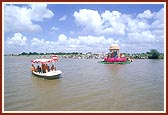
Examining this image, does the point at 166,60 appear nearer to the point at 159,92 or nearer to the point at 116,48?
the point at 159,92

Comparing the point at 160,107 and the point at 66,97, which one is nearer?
the point at 160,107

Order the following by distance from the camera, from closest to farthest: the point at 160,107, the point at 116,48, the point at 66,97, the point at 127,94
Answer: the point at 160,107
the point at 66,97
the point at 127,94
the point at 116,48

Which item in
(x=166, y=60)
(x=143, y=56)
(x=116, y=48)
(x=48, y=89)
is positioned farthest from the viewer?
(x=143, y=56)

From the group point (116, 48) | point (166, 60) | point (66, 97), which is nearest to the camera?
point (166, 60)

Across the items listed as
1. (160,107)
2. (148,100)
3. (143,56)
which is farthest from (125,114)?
(143,56)

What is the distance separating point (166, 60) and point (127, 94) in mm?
3936

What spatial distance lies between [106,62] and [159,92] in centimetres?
2125

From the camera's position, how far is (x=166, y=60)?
657 centimetres

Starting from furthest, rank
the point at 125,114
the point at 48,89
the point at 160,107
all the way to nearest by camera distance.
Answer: the point at 48,89 → the point at 160,107 → the point at 125,114

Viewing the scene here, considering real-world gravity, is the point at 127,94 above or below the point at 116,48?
below

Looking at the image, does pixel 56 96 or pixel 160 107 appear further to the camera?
pixel 56 96

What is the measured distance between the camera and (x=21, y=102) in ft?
28.4

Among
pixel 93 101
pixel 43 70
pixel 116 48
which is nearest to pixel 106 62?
pixel 116 48

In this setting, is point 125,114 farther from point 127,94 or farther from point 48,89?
point 48,89
